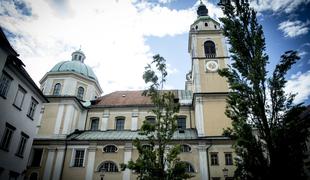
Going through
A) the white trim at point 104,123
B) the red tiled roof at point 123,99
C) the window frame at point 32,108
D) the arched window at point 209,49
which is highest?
the arched window at point 209,49

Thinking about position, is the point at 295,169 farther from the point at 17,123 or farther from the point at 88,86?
the point at 88,86

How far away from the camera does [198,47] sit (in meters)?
28.0

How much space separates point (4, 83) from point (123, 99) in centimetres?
1572

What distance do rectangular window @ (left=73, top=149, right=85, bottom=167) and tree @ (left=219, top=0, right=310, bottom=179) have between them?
1578 cm

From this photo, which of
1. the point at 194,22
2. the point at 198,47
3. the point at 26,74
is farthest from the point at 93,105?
the point at 194,22

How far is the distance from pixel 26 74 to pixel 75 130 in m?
10.8

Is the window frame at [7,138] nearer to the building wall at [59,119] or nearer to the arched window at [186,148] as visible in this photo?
the building wall at [59,119]

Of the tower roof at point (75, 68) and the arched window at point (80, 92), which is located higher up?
the tower roof at point (75, 68)

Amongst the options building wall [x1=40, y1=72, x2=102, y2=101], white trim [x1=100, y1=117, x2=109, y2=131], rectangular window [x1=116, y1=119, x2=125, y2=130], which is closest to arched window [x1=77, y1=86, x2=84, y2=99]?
building wall [x1=40, y1=72, x2=102, y2=101]

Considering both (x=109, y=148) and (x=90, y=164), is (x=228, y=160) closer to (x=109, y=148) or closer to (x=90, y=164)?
(x=109, y=148)

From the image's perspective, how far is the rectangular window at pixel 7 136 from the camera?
558 inches

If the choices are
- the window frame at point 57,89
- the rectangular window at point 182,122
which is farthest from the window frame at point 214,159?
the window frame at point 57,89

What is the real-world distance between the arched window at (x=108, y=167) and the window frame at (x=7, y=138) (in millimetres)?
9038

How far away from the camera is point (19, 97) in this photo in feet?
51.9
